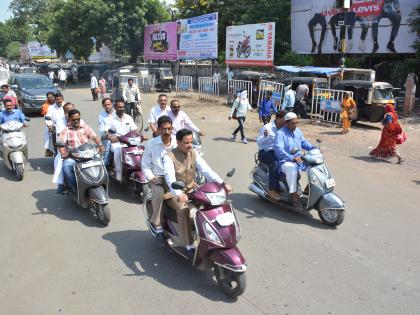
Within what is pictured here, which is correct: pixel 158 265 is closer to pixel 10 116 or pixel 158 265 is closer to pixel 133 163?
pixel 133 163

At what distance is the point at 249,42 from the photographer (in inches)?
995

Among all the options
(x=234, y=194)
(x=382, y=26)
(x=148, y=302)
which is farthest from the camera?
(x=382, y=26)

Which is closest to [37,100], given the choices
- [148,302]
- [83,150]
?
[83,150]

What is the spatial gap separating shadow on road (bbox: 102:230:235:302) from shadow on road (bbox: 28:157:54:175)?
4.16 meters

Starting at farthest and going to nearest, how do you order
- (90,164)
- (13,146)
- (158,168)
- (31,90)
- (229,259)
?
(31,90) → (13,146) → (90,164) → (158,168) → (229,259)

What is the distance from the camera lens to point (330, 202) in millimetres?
6000

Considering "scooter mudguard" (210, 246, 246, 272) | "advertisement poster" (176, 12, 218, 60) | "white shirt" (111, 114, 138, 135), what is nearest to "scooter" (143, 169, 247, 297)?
"scooter mudguard" (210, 246, 246, 272)

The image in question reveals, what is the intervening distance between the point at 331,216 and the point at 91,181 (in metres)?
3.44

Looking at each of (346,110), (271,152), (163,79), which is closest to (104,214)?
(271,152)

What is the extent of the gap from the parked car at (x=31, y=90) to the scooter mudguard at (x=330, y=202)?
15034 mm

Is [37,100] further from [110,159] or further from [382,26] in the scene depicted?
[382,26]

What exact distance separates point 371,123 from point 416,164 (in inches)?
271

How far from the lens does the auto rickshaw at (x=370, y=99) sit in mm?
15836

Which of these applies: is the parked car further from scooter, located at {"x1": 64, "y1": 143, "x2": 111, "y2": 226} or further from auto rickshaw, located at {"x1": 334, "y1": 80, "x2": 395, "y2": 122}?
scooter, located at {"x1": 64, "y1": 143, "x2": 111, "y2": 226}
